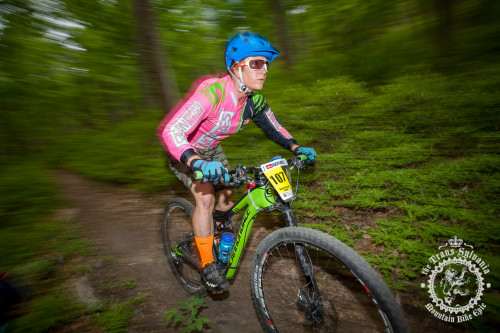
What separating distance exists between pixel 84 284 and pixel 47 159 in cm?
675

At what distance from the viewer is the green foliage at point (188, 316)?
2.50 m

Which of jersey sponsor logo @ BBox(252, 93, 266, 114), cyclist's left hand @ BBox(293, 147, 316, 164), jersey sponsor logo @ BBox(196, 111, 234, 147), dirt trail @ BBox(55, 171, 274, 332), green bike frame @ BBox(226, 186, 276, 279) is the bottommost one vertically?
dirt trail @ BBox(55, 171, 274, 332)

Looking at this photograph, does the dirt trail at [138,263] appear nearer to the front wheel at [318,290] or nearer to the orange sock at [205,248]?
the front wheel at [318,290]

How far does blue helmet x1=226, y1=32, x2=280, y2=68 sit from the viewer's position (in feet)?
7.20

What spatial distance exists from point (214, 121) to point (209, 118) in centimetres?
7

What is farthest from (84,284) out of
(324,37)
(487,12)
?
(324,37)

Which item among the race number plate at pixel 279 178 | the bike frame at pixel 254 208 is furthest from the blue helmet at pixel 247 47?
the bike frame at pixel 254 208

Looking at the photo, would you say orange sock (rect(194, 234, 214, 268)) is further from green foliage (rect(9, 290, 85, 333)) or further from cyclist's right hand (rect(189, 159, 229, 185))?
green foliage (rect(9, 290, 85, 333))

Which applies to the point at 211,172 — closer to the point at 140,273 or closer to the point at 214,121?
the point at 214,121

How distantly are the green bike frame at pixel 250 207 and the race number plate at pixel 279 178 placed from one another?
7.7 inches

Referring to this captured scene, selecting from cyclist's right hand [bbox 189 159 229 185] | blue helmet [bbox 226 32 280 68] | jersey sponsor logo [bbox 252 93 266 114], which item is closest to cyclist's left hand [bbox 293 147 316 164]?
jersey sponsor logo [bbox 252 93 266 114]

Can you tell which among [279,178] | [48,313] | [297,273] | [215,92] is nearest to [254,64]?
[215,92]

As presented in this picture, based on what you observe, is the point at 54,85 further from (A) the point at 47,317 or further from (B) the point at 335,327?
(B) the point at 335,327

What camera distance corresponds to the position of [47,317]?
8.96ft
